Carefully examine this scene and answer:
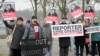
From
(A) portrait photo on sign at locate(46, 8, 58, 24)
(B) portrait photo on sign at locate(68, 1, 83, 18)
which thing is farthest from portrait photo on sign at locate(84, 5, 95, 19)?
(B) portrait photo on sign at locate(68, 1, 83, 18)

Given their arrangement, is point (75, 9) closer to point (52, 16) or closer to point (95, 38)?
point (52, 16)

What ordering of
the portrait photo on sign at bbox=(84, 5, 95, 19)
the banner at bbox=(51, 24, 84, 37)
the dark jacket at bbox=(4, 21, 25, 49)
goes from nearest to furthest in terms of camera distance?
1. the dark jacket at bbox=(4, 21, 25, 49)
2. the banner at bbox=(51, 24, 84, 37)
3. the portrait photo on sign at bbox=(84, 5, 95, 19)

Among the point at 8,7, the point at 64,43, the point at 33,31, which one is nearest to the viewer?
the point at 33,31

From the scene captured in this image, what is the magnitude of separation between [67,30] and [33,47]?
3075 mm

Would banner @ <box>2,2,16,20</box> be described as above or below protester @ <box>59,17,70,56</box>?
above

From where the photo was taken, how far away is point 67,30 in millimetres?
15875

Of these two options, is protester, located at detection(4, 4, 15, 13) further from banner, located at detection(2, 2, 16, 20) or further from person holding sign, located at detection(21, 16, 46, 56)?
person holding sign, located at detection(21, 16, 46, 56)

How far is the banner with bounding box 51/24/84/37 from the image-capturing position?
1574 centimetres

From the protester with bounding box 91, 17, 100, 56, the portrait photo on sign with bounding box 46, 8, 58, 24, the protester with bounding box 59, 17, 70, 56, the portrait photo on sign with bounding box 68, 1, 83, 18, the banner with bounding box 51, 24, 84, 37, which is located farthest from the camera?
the portrait photo on sign with bounding box 46, 8, 58, 24

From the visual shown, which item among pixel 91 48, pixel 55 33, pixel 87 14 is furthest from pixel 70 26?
pixel 87 14

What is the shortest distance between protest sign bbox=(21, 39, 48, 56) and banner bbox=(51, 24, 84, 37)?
2.62m

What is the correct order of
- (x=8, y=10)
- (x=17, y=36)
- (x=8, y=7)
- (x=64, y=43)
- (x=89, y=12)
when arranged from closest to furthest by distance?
(x=17, y=36) → (x=64, y=43) → (x=8, y=10) → (x=8, y=7) → (x=89, y=12)

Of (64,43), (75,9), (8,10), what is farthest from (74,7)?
(8,10)

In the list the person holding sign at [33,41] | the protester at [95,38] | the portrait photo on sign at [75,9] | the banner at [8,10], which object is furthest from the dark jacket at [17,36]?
A: the portrait photo on sign at [75,9]
